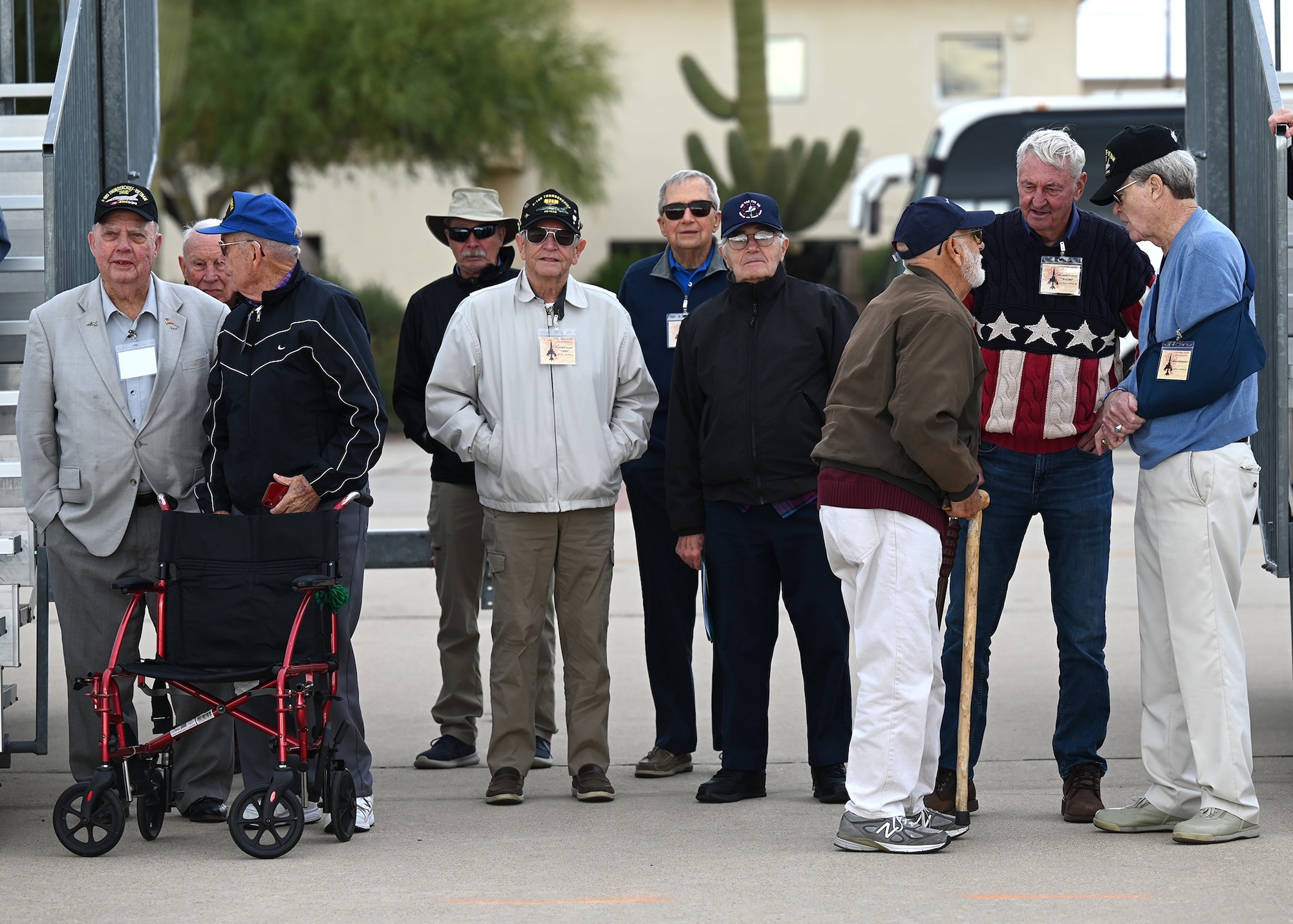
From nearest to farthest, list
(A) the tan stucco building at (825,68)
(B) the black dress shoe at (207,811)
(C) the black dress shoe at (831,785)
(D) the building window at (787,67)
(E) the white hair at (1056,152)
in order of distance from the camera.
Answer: (E) the white hair at (1056,152)
(B) the black dress shoe at (207,811)
(C) the black dress shoe at (831,785)
(A) the tan stucco building at (825,68)
(D) the building window at (787,67)

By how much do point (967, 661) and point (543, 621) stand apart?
5.32 feet

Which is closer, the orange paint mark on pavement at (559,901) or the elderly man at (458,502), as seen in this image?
the orange paint mark on pavement at (559,901)

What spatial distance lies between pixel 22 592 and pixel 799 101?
86.2 ft

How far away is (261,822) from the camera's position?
16.3 feet

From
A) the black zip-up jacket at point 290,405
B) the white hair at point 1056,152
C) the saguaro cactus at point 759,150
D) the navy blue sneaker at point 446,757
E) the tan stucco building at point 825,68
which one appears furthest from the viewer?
the tan stucco building at point 825,68

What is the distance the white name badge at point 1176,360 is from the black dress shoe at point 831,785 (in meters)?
1.79

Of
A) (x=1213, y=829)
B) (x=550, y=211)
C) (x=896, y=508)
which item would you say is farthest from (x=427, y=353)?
(x=1213, y=829)

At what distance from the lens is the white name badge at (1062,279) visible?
535 cm

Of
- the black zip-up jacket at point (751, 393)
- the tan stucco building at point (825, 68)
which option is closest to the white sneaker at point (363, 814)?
the black zip-up jacket at point (751, 393)

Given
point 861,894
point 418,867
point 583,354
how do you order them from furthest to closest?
point 583,354 < point 418,867 < point 861,894

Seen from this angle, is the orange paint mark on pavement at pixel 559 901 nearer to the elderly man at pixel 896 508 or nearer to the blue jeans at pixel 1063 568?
the elderly man at pixel 896 508

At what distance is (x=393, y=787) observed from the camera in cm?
611

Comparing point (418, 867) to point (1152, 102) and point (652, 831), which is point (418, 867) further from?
point (1152, 102)

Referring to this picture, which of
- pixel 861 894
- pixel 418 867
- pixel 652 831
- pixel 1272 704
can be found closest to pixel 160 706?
pixel 418 867
